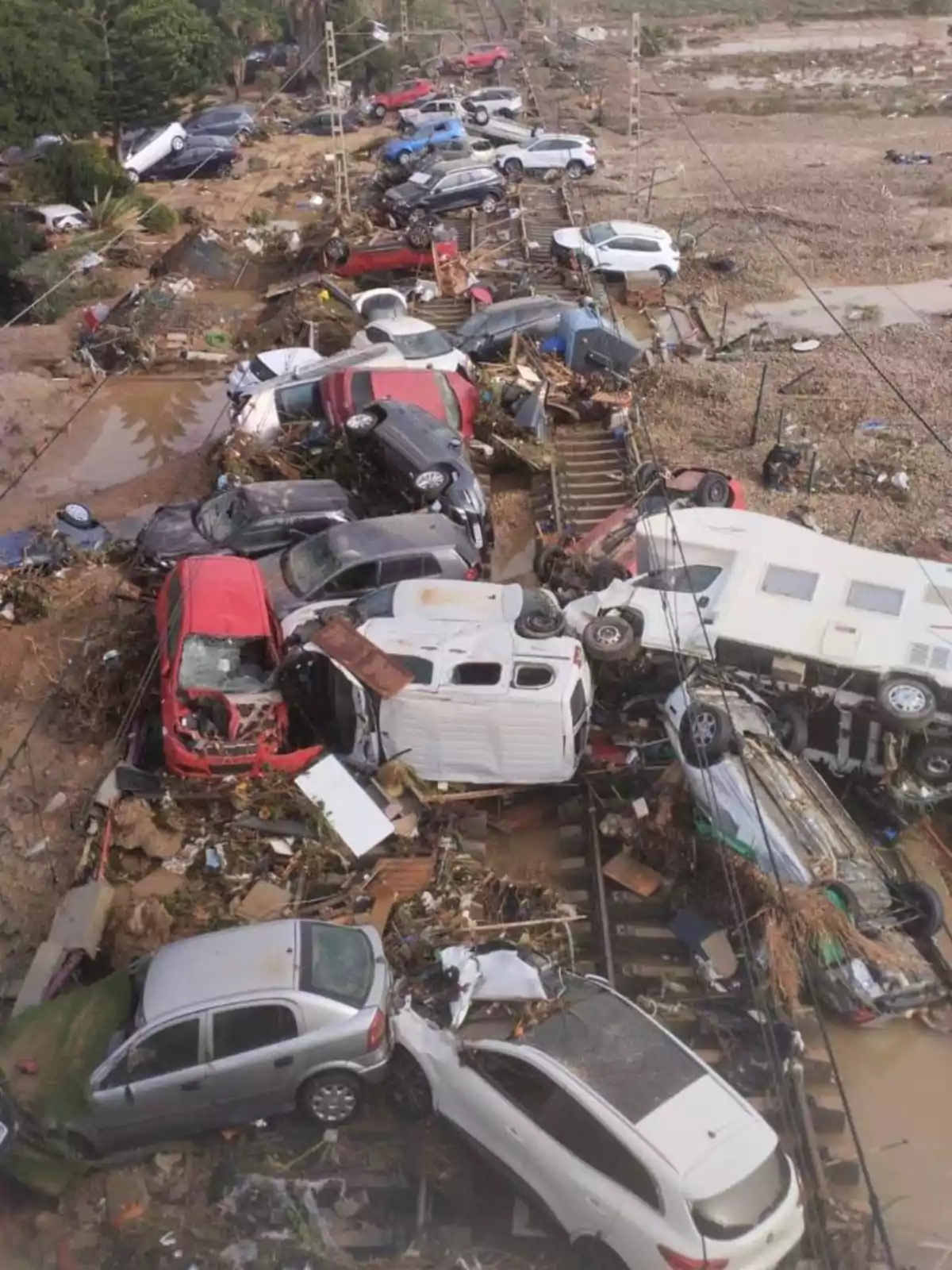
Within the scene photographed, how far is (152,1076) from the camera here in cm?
735

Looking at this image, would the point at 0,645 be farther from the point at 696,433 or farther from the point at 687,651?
the point at 696,433

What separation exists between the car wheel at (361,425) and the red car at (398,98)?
28808 millimetres

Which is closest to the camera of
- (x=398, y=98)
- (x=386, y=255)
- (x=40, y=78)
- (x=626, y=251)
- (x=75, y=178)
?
(x=626, y=251)

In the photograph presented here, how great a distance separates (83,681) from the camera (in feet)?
39.4

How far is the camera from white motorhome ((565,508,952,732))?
987 centimetres

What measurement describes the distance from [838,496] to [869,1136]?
9780mm

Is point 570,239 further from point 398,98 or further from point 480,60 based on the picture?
point 480,60

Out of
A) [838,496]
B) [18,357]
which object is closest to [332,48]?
[18,357]

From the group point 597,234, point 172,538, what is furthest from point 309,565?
point 597,234

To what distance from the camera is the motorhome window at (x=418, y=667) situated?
10086 millimetres

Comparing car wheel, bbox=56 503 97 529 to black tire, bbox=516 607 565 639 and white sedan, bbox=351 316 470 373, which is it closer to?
white sedan, bbox=351 316 470 373

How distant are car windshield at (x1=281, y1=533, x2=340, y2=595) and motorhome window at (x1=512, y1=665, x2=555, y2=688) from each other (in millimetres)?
2987

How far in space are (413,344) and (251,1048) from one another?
41.1 ft

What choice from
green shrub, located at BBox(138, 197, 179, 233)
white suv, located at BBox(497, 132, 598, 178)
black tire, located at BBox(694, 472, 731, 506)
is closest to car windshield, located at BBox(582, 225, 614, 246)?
white suv, located at BBox(497, 132, 598, 178)
